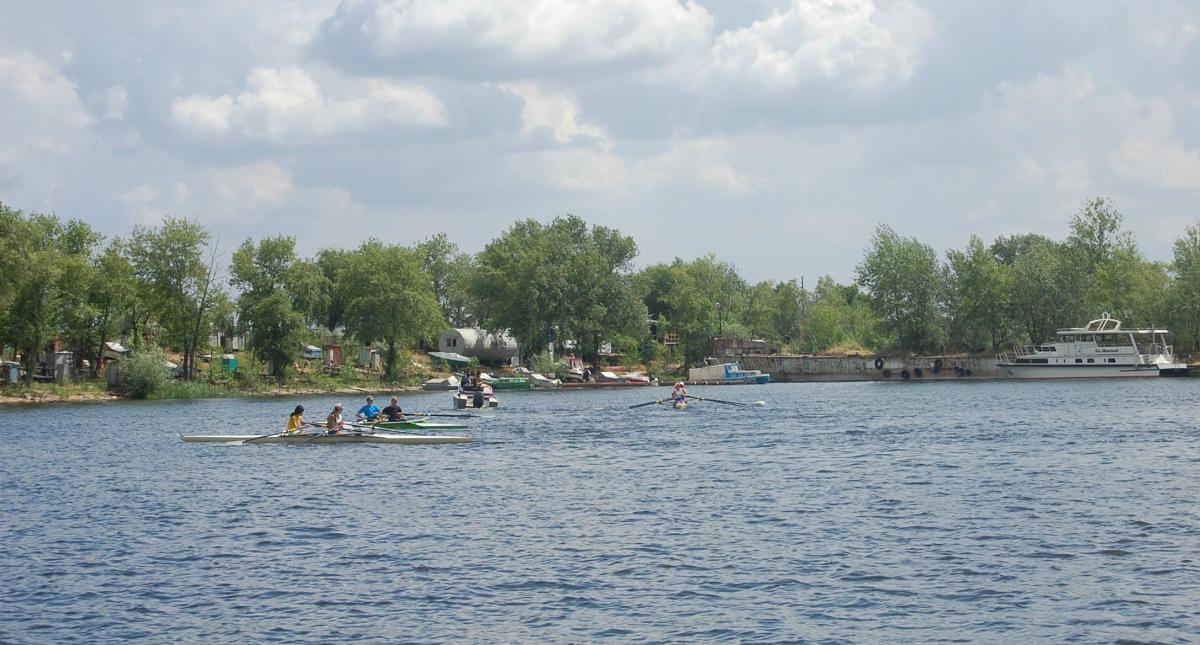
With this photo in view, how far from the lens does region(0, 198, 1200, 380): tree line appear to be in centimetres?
9644

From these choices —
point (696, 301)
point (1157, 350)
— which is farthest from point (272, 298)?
point (1157, 350)

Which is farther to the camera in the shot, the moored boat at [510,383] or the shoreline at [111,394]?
the moored boat at [510,383]

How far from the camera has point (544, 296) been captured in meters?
136

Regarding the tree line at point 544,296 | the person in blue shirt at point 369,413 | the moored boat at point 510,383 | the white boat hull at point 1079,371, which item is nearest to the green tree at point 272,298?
the tree line at point 544,296

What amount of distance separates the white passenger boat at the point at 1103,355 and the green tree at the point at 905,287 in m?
19.7

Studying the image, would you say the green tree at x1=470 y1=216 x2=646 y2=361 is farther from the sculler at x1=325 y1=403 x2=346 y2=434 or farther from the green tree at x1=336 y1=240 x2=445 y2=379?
the sculler at x1=325 y1=403 x2=346 y2=434

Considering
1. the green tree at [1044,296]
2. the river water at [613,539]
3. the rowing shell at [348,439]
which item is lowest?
the river water at [613,539]

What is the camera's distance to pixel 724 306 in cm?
18100

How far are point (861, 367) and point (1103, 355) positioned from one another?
30495mm

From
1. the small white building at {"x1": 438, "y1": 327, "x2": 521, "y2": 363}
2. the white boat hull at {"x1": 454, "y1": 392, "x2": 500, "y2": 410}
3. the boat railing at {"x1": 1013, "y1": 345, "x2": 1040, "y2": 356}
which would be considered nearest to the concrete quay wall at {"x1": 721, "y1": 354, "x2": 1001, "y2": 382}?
the boat railing at {"x1": 1013, "y1": 345, "x2": 1040, "y2": 356}

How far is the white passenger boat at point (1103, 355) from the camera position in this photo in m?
123

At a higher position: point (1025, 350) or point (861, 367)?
point (1025, 350)

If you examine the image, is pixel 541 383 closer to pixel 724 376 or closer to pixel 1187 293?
pixel 724 376

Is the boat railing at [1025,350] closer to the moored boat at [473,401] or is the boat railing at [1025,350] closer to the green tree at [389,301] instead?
the green tree at [389,301]
